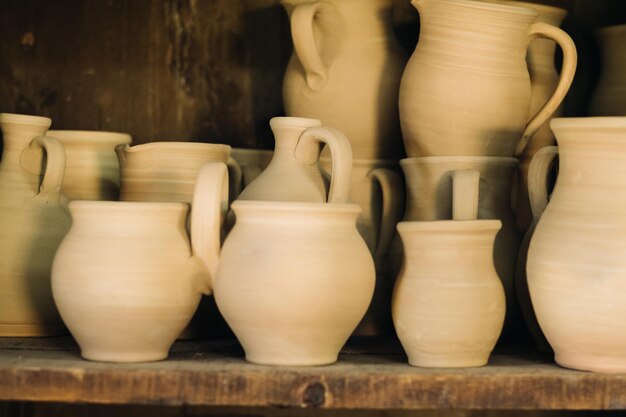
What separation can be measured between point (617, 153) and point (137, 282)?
1.62 feet

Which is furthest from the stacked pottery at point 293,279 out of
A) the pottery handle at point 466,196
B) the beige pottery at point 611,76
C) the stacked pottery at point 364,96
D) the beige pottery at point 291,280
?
the beige pottery at point 611,76

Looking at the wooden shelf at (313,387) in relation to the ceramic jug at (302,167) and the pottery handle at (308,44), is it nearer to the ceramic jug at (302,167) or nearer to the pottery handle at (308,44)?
the ceramic jug at (302,167)

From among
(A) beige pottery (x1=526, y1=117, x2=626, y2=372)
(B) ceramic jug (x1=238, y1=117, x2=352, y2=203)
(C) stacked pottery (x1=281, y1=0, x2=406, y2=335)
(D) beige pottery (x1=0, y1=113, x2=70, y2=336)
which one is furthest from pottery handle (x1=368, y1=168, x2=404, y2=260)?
(D) beige pottery (x1=0, y1=113, x2=70, y2=336)

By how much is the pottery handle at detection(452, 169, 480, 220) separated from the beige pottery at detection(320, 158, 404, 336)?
0.18 m

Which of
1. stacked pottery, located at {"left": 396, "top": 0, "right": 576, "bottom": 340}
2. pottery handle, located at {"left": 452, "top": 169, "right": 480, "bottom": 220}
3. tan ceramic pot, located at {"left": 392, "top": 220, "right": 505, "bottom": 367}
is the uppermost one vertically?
stacked pottery, located at {"left": 396, "top": 0, "right": 576, "bottom": 340}

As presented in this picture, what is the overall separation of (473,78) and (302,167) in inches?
8.7

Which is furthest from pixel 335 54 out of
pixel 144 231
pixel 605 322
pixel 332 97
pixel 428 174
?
pixel 605 322

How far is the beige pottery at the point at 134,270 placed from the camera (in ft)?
3.56

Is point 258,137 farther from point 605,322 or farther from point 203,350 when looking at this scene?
point 605,322

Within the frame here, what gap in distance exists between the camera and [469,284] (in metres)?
1.09

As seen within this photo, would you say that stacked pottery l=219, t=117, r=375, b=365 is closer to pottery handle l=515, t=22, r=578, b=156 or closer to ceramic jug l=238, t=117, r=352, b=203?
ceramic jug l=238, t=117, r=352, b=203

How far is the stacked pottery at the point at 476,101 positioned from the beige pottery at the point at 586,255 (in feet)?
0.48

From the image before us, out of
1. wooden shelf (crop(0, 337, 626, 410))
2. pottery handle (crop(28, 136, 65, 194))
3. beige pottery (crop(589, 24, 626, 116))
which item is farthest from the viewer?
beige pottery (crop(589, 24, 626, 116))

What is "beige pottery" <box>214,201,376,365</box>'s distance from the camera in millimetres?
1062
